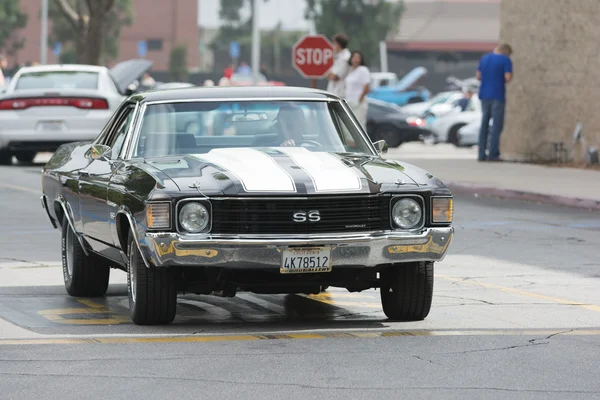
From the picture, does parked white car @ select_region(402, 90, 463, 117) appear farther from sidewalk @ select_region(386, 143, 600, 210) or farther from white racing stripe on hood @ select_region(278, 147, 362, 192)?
white racing stripe on hood @ select_region(278, 147, 362, 192)

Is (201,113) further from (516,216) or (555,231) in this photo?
(516,216)

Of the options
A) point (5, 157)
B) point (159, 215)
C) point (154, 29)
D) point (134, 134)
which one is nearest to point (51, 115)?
point (5, 157)

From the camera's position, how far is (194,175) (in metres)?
8.49

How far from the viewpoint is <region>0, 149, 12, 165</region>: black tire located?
23812mm

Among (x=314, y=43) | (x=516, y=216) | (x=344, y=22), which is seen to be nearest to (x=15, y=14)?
(x=344, y=22)

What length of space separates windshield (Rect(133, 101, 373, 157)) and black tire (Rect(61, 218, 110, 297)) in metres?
1.14

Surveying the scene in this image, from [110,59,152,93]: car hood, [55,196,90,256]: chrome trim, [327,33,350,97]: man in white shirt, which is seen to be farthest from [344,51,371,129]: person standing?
[55,196,90,256]: chrome trim

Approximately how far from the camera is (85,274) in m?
10.1

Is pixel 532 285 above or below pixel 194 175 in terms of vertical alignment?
below

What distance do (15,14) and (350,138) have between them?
8529cm

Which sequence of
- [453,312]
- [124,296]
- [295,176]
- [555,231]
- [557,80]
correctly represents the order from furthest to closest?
[557,80], [555,231], [124,296], [453,312], [295,176]

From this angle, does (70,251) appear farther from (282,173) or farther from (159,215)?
(282,173)

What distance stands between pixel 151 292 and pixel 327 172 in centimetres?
125

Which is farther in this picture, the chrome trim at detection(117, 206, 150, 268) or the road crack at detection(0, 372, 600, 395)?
the chrome trim at detection(117, 206, 150, 268)
